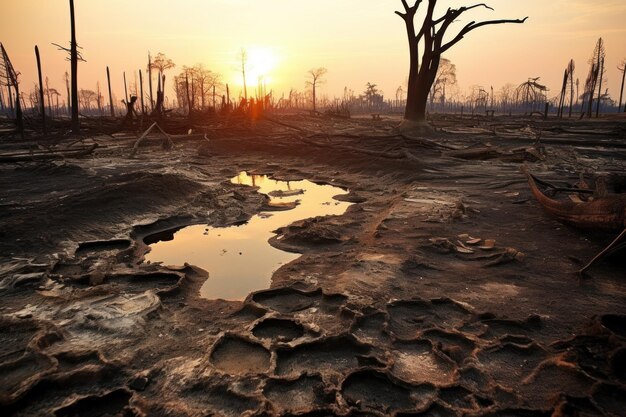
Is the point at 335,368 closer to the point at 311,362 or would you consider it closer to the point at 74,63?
the point at 311,362

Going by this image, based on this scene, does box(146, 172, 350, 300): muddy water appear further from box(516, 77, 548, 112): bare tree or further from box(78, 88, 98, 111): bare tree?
box(78, 88, 98, 111): bare tree

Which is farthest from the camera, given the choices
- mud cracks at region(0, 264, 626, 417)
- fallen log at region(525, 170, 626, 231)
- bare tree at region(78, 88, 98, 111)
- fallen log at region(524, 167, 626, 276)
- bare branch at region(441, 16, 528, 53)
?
bare tree at region(78, 88, 98, 111)

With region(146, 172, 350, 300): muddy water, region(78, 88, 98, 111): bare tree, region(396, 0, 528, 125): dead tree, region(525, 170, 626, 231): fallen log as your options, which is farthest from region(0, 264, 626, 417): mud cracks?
region(78, 88, 98, 111): bare tree

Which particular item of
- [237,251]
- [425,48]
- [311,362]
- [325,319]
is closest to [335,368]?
[311,362]

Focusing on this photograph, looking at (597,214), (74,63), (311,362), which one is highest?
(74,63)

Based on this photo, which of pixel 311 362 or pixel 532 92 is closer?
pixel 311 362

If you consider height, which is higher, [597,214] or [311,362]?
[597,214]

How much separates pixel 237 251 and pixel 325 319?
8.23 feet

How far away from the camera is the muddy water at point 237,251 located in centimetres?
456

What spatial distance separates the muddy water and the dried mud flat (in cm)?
23

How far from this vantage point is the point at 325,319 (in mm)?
3512

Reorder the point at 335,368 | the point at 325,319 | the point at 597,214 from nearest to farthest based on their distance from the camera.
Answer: the point at 335,368, the point at 325,319, the point at 597,214

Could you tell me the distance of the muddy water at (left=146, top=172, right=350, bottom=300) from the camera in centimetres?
456

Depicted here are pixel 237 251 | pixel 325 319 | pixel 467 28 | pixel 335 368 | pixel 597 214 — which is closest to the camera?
pixel 335 368
